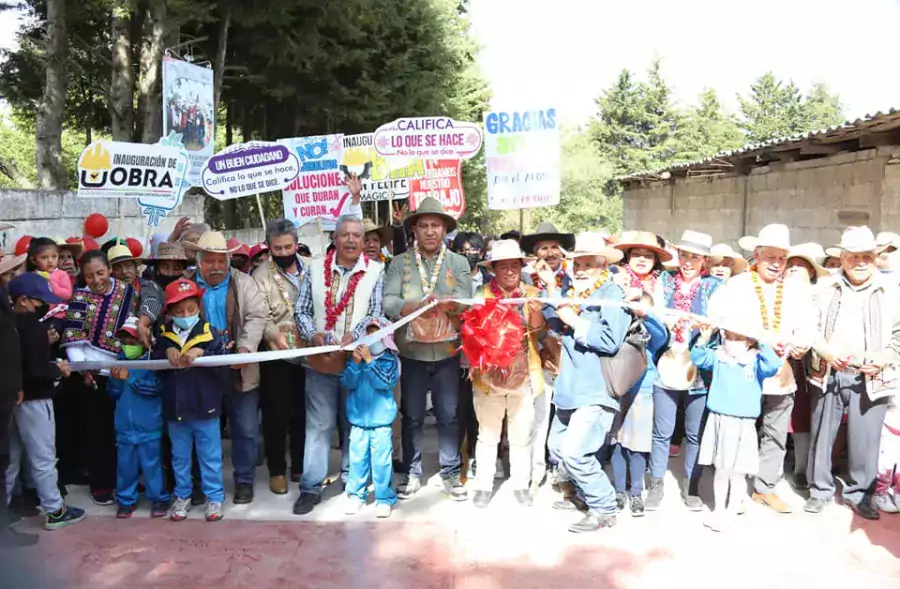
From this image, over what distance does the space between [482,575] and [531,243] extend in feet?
9.01

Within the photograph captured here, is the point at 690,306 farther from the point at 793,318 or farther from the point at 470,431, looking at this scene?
the point at 470,431

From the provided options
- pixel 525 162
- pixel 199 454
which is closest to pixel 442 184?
pixel 525 162

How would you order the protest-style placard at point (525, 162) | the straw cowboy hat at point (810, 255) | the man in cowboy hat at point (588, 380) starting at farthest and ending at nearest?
1. the protest-style placard at point (525, 162)
2. the straw cowboy hat at point (810, 255)
3. the man in cowboy hat at point (588, 380)

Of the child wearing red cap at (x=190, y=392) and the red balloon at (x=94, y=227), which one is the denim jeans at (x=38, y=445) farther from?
the red balloon at (x=94, y=227)

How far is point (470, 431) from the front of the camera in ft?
19.2

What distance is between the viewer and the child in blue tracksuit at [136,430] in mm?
4859

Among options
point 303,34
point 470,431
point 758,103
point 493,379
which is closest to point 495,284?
point 493,379

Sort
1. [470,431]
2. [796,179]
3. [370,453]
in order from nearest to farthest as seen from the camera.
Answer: [370,453], [470,431], [796,179]

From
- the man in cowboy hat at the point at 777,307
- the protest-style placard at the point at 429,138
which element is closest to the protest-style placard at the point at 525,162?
the protest-style placard at the point at 429,138

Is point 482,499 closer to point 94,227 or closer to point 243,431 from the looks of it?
point 243,431

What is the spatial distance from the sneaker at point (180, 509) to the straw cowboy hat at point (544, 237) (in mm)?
3266

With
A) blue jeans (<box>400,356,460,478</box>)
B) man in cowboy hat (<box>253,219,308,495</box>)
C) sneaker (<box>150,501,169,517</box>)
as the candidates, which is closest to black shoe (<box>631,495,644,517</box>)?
blue jeans (<box>400,356,460,478</box>)

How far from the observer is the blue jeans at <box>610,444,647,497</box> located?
16.3 ft

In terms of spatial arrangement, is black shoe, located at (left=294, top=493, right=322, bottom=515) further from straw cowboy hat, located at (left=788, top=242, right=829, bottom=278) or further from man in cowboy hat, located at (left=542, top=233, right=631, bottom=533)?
straw cowboy hat, located at (left=788, top=242, right=829, bottom=278)
